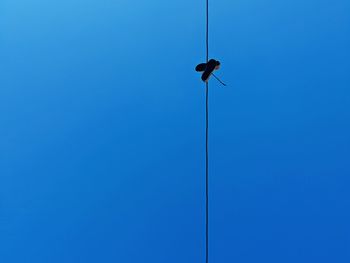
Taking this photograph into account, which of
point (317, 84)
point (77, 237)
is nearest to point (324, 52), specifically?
point (317, 84)

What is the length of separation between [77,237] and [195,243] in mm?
483

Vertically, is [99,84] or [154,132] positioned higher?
[99,84]

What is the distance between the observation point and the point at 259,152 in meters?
1.49

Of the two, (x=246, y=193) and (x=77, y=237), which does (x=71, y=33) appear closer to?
(x=77, y=237)

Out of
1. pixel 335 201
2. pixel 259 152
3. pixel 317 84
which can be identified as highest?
pixel 317 84

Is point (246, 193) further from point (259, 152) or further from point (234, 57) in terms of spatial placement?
point (234, 57)

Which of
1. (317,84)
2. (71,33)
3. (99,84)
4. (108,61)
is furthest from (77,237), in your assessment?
(317,84)

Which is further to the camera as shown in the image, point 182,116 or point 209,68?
point 182,116

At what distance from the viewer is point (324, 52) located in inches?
59.7

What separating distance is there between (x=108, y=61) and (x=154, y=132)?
0.39 metres

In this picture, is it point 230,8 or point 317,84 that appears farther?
point 230,8

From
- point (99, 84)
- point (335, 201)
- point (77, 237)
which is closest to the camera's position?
point (335, 201)

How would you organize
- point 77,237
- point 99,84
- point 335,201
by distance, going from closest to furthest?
point 335,201 < point 77,237 < point 99,84

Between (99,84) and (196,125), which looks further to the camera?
(99,84)
